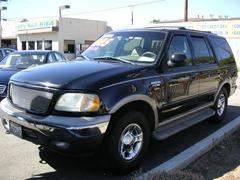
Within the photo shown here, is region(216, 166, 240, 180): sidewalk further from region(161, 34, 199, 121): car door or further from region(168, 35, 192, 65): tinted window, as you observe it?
region(168, 35, 192, 65): tinted window

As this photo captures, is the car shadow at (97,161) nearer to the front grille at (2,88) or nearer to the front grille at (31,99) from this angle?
the front grille at (31,99)

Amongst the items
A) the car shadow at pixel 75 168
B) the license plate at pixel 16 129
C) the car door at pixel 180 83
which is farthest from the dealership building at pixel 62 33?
the license plate at pixel 16 129

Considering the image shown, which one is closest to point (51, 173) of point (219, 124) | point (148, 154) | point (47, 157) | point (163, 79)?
point (47, 157)

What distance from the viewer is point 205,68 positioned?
7.16 m

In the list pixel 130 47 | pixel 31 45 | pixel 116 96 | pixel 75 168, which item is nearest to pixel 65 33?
pixel 31 45

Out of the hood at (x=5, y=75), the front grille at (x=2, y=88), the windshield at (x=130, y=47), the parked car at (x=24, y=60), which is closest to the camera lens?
the windshield at (x=130, y=47)

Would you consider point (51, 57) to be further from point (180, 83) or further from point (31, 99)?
point (31, 99)

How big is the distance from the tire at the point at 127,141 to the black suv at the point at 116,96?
0.04 feet

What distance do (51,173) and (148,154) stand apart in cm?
163

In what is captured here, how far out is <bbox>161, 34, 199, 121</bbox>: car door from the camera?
588cm

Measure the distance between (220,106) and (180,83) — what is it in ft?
8.40

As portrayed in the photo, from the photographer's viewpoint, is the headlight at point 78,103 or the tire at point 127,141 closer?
the headlight at point 78,103

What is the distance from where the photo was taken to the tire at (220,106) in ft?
26.5

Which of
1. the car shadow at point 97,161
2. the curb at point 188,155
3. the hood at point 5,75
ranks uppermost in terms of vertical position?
the hood at point 5,75
